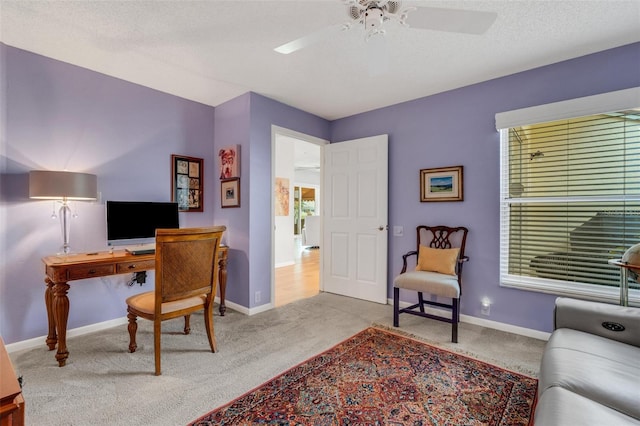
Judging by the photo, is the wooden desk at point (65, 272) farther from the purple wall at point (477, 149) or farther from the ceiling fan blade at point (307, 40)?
the purple wall at point (477, 149)

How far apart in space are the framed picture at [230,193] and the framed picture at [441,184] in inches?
87.2

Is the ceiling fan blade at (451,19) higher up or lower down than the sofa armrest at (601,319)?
higher up

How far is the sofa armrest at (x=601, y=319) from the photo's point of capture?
5.37 ft

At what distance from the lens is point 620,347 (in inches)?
61.4

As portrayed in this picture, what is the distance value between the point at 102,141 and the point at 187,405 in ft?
8.68

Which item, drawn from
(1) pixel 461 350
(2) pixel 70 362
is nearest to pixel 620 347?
(1) pixel 461 350

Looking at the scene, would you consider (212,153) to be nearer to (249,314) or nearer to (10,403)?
(249,314)

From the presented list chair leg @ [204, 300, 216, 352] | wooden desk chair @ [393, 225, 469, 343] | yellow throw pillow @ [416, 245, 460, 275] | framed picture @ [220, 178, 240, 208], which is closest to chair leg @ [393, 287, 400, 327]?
wooden desk chair @ [393, 225, 469, 343]

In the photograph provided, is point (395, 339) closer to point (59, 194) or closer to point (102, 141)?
point (59, 194)

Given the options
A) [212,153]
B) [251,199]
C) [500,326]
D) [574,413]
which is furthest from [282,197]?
[574,413]

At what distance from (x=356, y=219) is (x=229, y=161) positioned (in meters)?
1.82

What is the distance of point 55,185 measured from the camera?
95.1 inches

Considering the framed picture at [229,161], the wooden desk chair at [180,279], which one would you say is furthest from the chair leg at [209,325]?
the framed picture at [229,161]

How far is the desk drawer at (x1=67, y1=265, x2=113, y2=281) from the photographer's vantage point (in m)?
2.35
